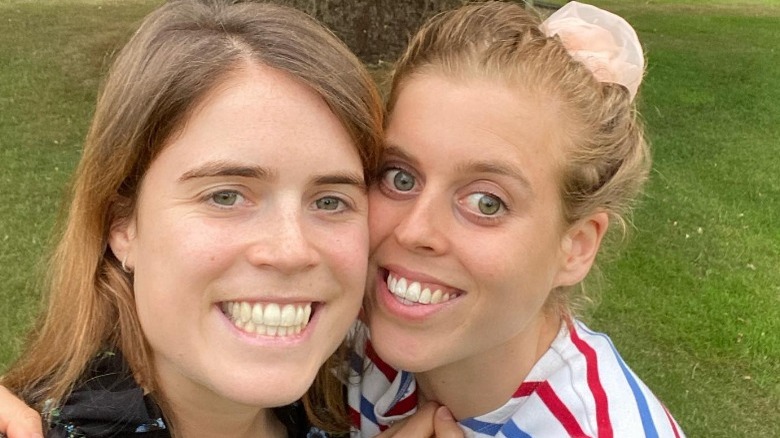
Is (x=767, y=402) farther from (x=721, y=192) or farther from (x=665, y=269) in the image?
(x=721, y=192)

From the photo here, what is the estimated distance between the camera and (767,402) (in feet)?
15.8

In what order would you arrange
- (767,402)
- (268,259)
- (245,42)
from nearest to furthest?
(268,259) → (245,42) → (767,402)

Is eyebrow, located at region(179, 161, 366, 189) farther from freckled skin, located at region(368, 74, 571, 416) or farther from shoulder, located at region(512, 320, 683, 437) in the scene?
shoulder, located at region(512, 320, 683, 437)

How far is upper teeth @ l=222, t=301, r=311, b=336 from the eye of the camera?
1.87 meters

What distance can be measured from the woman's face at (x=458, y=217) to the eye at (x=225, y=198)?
0.44 meters

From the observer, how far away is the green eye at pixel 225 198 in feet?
6.15

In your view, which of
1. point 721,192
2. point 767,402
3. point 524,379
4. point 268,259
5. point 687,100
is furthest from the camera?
point 687,100

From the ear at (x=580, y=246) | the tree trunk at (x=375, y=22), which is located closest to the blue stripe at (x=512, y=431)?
the ear at (x=580, y=246)

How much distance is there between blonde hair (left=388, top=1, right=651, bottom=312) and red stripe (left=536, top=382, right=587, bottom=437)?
48cm

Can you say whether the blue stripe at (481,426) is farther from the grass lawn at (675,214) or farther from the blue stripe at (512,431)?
the grass lawn at (675,214)

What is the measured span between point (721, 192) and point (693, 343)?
2.98 m

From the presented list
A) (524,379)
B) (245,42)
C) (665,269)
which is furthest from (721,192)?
(245,42)

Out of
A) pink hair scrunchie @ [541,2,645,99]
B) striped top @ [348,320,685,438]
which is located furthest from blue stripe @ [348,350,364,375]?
pink hair scrunchie @ [541,2,645,99]

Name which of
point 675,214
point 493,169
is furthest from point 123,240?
point 675,214
